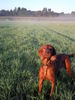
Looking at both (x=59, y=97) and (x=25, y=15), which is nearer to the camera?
(x=59, y=97)

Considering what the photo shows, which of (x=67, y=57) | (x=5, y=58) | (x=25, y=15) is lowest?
(x=25, y=15)

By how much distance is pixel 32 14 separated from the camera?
81.1 meters

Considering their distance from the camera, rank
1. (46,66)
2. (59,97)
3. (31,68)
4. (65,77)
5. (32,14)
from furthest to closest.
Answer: (32,14), (31,68), (65,77), (59,97), (46,66)

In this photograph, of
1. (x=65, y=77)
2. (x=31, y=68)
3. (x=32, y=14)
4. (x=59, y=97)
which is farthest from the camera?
(x=32, y=14)

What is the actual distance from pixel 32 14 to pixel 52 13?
884cm

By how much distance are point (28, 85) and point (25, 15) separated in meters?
81.3

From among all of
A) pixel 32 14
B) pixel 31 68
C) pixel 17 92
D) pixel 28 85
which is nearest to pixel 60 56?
pixel 28 85

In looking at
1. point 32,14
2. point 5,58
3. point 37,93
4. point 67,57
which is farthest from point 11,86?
point 32,14

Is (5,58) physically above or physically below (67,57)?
below

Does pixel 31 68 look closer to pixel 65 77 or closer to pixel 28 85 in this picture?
pixel 65 77

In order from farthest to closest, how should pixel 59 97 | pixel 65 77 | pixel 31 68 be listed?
pixel 31 68, pixel 65 77, pixel 59 97

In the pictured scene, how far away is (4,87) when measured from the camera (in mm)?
3443

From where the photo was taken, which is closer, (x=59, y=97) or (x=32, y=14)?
(x=59, y=97)

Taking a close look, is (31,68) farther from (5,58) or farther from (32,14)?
(32,14)
